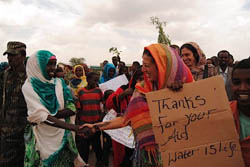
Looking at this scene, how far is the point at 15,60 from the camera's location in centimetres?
314

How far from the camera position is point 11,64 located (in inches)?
124

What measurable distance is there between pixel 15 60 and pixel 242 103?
8.61 ft

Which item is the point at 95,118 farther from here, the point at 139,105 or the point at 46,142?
the point at 139,105

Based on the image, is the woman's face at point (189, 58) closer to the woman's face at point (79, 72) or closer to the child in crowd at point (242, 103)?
the child in crowd at point (242, 103)

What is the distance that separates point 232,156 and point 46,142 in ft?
6.98

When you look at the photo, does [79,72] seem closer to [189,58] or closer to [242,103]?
[189,58]

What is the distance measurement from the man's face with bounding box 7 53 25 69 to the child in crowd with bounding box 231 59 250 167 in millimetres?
2515

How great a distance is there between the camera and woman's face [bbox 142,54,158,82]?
1979mm

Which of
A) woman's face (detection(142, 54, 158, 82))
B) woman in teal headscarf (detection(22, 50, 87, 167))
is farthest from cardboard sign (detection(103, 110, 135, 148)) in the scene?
woman's face (detection(142, 54, 158, 82))

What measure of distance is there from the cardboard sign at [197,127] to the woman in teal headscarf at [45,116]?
145 centimetres

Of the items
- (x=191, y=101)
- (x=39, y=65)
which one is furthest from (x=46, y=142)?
(x=191, y=101)

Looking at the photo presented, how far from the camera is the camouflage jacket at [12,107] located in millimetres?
3070

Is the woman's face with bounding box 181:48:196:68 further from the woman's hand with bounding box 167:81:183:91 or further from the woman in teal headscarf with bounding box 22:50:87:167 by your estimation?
the woman in teal headscarf with bounding box 22:50:87:167

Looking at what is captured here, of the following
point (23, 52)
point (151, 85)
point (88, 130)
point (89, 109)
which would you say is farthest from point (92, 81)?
point (151, 85)
